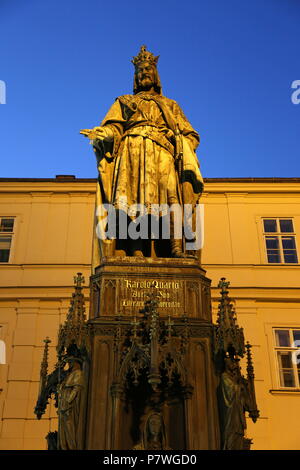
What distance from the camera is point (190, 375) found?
625cm

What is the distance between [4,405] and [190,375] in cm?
1191

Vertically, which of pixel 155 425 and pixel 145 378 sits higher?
pixel 145 378

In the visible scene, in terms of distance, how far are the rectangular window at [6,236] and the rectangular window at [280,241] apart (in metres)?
9.04

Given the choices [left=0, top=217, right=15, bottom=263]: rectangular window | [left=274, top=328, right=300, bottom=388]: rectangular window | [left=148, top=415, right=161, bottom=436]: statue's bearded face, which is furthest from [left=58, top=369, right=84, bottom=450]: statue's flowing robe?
[left=0, top=217, right=15, bottom=263]: rectangular window

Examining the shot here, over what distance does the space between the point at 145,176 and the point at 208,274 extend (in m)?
11.7

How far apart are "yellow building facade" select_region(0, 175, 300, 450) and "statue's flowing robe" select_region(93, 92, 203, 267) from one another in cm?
991

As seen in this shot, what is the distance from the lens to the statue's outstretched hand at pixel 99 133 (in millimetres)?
8383

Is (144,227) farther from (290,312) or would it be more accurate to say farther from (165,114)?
(290,312)

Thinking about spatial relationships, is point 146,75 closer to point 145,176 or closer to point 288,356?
point 145,176

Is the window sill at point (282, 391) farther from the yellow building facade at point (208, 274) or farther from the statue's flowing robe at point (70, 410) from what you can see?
the statue's flowing robe at point (70, 410)

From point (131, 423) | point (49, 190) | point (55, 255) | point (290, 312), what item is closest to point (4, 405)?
point (55, 255)

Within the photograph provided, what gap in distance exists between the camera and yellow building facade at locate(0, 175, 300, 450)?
16.7 m

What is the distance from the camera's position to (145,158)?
27.7 ft

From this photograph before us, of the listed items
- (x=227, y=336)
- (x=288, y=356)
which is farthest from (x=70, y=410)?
(x=288, y=356)
